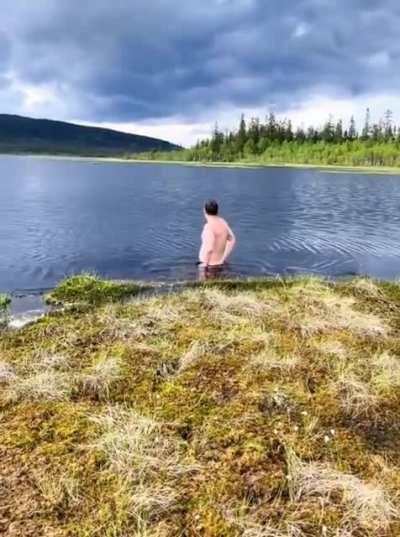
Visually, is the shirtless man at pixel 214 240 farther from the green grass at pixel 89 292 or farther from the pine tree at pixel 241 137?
the pine tree at pixel 241 137

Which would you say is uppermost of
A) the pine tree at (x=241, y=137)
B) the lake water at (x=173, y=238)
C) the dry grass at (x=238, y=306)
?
the pine tree at (x=241, y=137)

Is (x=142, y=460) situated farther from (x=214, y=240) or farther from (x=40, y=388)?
(x=214, y=240)

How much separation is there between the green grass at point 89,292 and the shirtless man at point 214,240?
2.67 metres

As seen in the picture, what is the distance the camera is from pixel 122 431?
3619 millimetres

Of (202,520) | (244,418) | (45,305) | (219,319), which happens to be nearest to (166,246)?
(45,305)

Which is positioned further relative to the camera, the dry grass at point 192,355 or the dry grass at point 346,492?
the dry grass at point 192,355

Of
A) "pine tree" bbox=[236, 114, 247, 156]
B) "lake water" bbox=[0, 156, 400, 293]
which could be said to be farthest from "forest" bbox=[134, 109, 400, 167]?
"lake water" bbox=[0, 156, 400, 293]

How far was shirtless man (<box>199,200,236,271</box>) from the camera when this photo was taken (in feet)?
33.9

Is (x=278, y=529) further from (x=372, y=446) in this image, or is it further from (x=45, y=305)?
(x=45, y=305)

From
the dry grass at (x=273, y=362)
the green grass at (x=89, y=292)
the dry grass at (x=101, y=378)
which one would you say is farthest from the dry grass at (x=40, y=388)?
the green grass at (x=89, y=292)

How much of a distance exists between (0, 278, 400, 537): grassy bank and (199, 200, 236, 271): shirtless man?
13.7ft

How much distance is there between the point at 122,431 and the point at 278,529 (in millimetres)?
1377

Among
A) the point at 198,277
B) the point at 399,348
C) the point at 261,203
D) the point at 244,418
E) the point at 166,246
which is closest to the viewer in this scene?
the point at 244,418

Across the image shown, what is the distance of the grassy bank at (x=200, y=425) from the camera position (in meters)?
2.91
